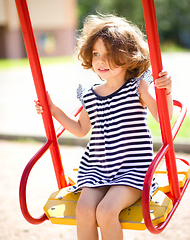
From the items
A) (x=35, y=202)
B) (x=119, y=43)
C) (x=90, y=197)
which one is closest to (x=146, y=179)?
(x=90, y=197)

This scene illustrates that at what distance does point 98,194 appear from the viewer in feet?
5.22

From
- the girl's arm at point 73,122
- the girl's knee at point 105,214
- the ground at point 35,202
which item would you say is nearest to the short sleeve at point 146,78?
the girl's arm at point 73,122

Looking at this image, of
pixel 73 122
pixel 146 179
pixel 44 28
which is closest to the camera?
pixel 146 179

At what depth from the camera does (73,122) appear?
1892 millimetres

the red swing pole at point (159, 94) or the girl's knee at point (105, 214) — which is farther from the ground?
the red swing pole at point (159, 94)

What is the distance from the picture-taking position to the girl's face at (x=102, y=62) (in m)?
1.69

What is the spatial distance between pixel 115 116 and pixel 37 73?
0.45 metres

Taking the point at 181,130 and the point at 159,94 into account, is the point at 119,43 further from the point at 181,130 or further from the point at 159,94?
the point at 181,130

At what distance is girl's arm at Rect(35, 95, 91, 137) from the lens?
182 centimetres

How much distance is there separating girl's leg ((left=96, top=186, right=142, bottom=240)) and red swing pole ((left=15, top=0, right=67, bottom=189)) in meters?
0.36

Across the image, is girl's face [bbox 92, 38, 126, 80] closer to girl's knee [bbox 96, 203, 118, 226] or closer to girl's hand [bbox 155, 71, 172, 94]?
girl's hand [bbox 155, 71, 172, 94]

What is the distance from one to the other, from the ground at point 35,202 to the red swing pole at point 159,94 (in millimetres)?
710

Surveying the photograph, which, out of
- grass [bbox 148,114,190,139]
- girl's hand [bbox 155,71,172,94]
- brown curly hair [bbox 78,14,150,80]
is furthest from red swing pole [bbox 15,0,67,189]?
grass [bbox 148,114,190,139]

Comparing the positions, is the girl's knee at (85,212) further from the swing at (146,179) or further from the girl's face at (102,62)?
the girl's face at (102,62)
